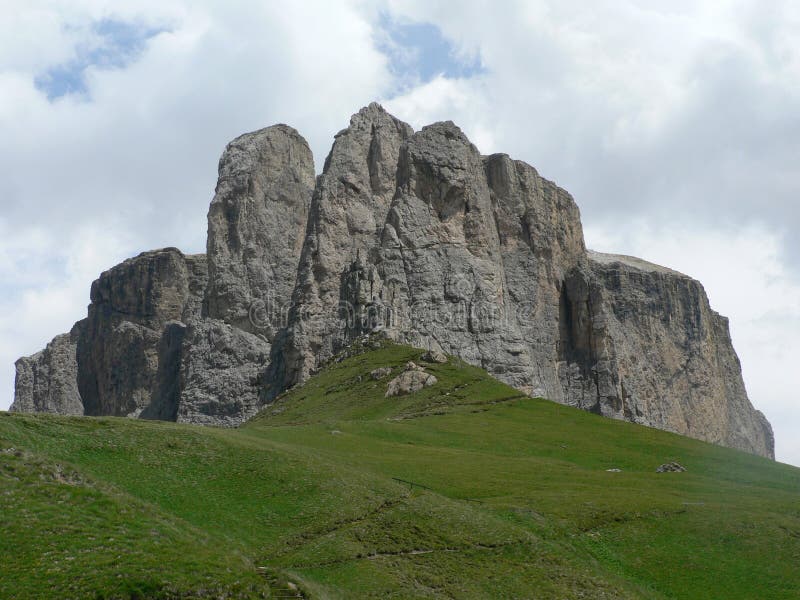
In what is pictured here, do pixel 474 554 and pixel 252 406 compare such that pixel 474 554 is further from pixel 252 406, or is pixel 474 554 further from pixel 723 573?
pixel 252 406

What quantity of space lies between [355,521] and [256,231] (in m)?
143

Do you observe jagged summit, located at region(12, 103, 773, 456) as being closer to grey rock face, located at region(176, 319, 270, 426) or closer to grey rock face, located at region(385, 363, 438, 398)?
grey rock face, located at region(176, 319, 270, 426)

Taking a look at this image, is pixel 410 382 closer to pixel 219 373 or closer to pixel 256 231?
pixel 219 373

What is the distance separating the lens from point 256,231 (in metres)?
Result: 187

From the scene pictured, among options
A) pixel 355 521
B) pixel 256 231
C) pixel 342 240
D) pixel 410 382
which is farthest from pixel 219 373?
pixel 355 521

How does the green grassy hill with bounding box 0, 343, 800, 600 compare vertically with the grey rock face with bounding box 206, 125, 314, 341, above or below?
below

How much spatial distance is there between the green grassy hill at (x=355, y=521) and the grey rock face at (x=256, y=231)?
10375 centimetres

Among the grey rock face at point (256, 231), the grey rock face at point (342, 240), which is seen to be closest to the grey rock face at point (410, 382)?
the grey rock face at point (342, 240)

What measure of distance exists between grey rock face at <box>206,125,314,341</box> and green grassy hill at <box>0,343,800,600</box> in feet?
340

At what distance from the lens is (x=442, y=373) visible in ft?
357

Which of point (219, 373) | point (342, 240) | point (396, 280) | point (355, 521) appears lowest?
point (355, 521)

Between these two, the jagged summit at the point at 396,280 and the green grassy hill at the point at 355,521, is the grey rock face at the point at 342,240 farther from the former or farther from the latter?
the green grassy hill at the point at 355,521

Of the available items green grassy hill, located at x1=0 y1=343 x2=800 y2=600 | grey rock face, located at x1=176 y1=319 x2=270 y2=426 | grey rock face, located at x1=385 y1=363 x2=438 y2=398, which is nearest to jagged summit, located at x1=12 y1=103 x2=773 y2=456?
grey rock face, located at x1=176 y1=319 x2=270 y2=426

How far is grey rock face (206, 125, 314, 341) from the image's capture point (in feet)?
583
